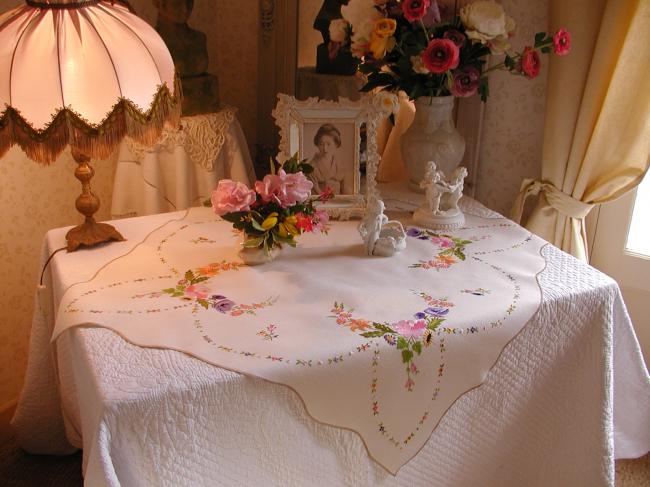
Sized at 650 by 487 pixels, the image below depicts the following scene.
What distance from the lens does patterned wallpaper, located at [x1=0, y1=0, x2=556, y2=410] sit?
178 centimetres

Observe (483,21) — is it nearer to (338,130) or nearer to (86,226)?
(338,130)

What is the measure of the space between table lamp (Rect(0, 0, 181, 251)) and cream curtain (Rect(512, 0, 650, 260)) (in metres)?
1.07

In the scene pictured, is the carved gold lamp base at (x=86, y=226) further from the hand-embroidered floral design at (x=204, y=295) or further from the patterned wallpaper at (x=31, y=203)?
the patterned wallpaper at (x=31, y=203)

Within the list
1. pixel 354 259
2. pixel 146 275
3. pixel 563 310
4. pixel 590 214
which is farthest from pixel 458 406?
pixel 590 214

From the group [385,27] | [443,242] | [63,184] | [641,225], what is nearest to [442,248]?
[443,242]

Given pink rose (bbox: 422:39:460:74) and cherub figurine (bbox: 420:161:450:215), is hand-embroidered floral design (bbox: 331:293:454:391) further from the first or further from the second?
pink rose (bbox: 422:39:460:74)

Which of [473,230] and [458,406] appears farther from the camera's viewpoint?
[473,230]

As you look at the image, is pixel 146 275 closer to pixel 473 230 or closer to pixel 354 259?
pixel 354 259

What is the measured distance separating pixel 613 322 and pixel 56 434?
54.8 inches

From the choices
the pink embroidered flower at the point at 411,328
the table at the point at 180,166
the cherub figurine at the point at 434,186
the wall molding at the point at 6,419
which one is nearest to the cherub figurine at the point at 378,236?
the cherub figurine at the point at 434,186

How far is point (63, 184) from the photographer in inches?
73.2

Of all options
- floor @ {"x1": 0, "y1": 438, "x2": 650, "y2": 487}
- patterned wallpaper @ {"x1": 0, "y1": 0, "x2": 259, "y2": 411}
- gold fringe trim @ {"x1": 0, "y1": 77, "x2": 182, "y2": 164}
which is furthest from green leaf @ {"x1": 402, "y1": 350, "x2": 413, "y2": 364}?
patterned wallpaper @ {"x1": 0, "y1": 0, "x2": 259, "y2": 411}

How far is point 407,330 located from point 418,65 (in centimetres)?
67

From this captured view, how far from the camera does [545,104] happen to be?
1854mm
